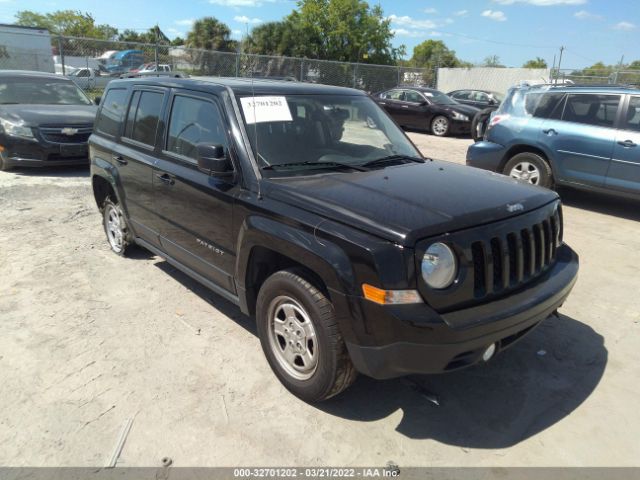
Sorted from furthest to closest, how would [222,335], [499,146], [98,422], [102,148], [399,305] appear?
1. [499,146]
2. [102,148]
3. [222,335]
4. [98,422]
5. [399,305]

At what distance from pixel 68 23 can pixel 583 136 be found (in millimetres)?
72429

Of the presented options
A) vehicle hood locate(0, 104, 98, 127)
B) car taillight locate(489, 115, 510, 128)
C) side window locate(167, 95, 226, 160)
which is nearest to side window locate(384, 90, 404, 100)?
car taillight locate(489, 115, 510, 128)

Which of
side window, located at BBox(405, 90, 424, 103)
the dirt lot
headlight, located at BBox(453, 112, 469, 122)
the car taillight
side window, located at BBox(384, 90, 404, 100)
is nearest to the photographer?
the dirt lot

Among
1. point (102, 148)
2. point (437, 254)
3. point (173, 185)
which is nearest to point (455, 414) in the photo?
point (437, 254)

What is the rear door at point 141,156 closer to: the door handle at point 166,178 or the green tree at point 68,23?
the door handle at point 166,178

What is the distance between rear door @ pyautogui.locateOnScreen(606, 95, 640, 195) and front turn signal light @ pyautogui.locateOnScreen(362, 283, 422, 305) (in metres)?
5.81

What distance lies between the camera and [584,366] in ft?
11.4

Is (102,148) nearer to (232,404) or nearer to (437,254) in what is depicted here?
(232,404)

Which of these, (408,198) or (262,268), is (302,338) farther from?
(408,198)

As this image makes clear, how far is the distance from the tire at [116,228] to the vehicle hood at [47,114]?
13.6ft

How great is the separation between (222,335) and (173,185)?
1250mm

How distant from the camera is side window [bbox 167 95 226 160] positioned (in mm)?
3516

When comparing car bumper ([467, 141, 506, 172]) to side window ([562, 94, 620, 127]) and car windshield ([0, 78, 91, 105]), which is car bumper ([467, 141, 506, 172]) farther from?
car windshield ([0, 78, 91, 105])

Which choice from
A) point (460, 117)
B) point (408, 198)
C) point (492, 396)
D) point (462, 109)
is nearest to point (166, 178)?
point (408, 198)
